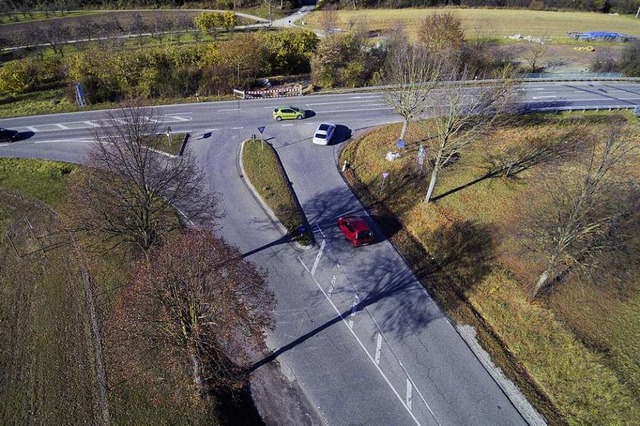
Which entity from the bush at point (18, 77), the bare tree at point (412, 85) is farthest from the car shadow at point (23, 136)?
the bare tree at point (412, 85)

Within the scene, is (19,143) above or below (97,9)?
below

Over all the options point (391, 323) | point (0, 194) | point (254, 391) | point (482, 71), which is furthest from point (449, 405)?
point (482, 71)

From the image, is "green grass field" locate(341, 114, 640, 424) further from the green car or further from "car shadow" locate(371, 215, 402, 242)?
the green car

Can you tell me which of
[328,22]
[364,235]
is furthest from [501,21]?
[364,235]

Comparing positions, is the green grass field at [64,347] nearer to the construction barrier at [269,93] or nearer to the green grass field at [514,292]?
the green grass field at [514,292]

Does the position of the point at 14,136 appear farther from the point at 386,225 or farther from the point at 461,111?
the point at 461,111

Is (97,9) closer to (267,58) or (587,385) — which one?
(267,58)

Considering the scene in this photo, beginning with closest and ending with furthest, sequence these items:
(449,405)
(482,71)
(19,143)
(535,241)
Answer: (449,405) → (535,241) → (19,143) → (482,71)
